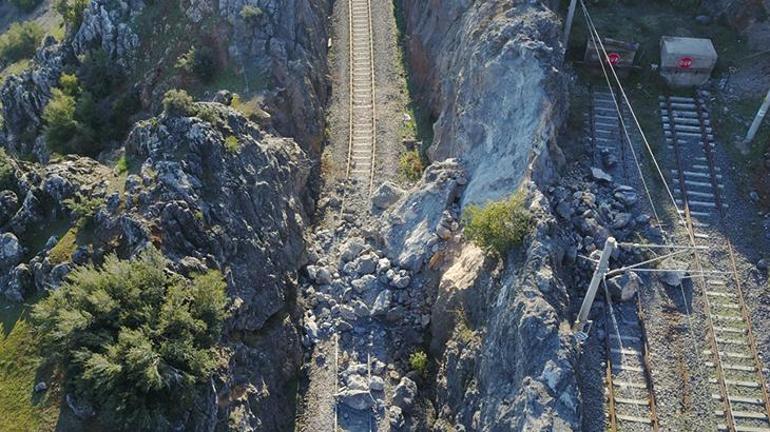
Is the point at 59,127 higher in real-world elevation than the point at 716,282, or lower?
higher

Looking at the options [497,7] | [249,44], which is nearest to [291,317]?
[249,44]

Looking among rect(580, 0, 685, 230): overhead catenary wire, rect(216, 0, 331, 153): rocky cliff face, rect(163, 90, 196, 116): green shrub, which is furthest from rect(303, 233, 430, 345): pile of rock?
rect(580, 0, 685, 230): overhead catenary wire

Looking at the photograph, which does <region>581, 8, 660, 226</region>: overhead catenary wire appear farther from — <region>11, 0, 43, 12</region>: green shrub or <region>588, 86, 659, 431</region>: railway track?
<region>11, 0, 43, 12</region>: green shrub

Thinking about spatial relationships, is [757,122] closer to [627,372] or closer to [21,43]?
[627,372]

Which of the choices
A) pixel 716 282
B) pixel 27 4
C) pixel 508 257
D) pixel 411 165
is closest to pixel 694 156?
pixel 716 282

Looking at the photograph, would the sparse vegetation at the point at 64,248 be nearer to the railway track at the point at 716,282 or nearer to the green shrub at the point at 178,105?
the green shrub at the point at 178,105

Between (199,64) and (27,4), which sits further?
(27,4)

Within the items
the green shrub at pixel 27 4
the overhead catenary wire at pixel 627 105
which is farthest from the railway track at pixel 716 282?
the green shrub at pixel 27 4

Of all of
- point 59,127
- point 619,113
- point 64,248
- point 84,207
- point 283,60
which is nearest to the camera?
point 64,248
